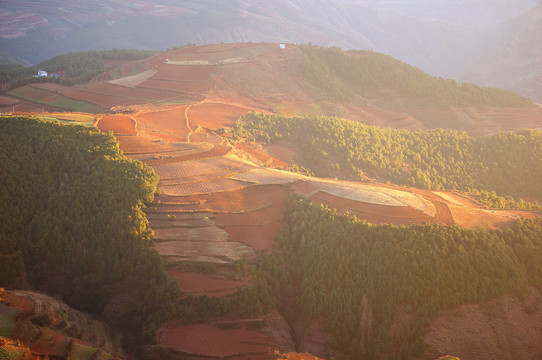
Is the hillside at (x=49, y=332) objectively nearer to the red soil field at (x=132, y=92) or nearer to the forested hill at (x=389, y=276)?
the forested hill at (x=389, y=276)

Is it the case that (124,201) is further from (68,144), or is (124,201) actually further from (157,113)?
(157,113)

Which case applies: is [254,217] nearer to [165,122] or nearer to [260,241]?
[260,241]

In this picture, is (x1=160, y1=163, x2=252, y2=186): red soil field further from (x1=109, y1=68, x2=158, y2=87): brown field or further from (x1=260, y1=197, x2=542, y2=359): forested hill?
(x1=109, y1=68, x2=158, y2=87): brown field

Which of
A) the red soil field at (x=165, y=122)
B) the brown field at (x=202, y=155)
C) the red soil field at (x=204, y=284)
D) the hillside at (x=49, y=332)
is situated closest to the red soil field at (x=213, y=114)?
the red soil field at (x=165, y=122)

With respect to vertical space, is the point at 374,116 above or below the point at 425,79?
below

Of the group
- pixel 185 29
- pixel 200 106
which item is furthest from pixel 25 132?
pixel 185 29

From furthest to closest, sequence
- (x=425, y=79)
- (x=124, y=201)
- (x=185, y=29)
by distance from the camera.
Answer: (x=185, y=29) → (x=425, y=79) → (x=124, y=201)
